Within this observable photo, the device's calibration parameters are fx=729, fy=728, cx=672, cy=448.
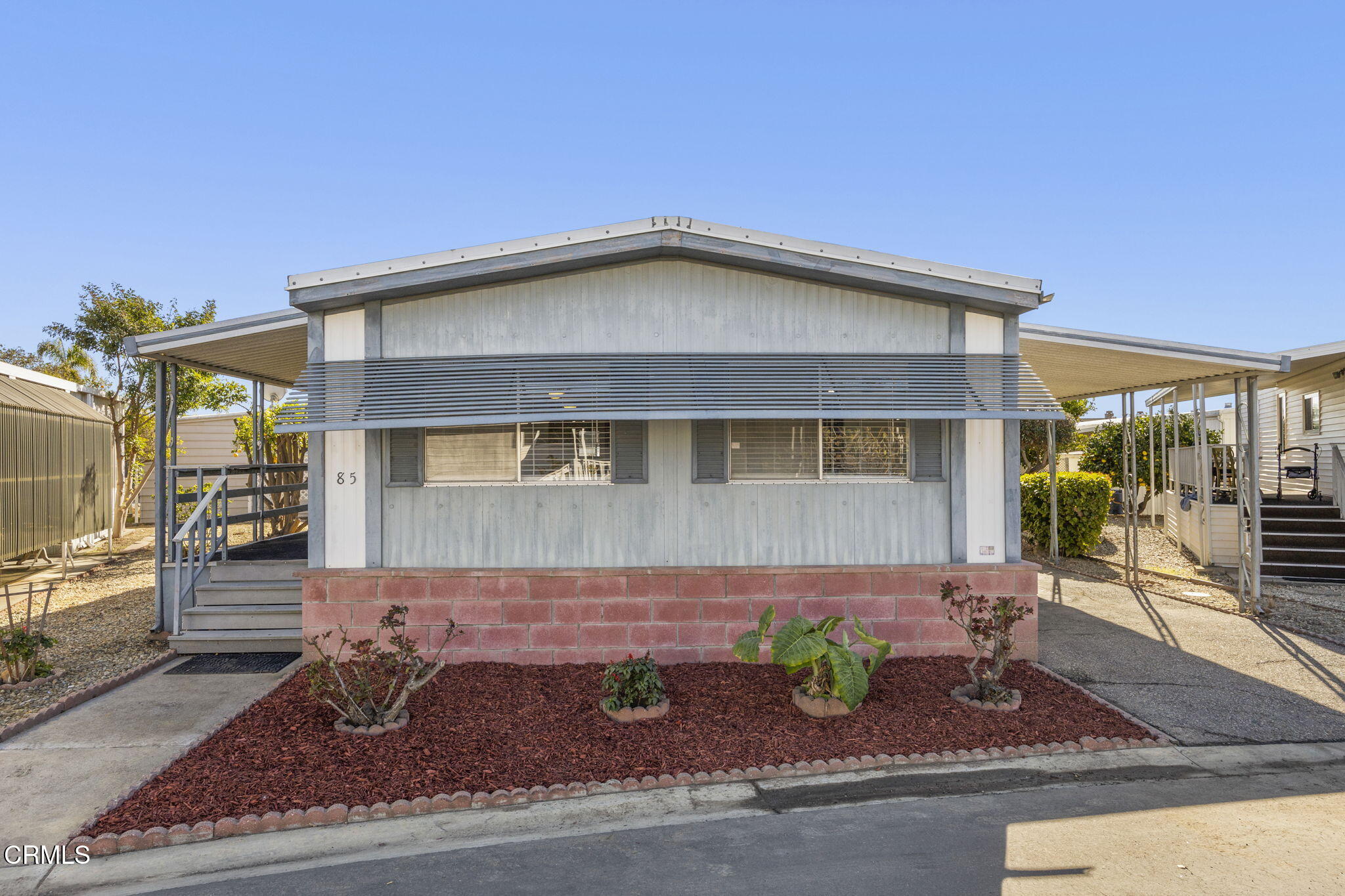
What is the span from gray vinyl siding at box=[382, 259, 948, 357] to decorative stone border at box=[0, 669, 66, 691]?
3860 mm

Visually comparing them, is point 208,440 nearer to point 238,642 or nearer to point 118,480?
point 118,480

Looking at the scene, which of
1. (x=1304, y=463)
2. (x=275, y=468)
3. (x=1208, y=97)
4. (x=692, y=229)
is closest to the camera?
(x=692, y=229)

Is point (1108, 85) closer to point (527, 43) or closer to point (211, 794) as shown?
point (527, 43)

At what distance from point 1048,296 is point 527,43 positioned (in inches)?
410

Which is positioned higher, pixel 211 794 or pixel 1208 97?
pixel 1208 97

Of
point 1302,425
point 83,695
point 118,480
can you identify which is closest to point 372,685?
point 83,695

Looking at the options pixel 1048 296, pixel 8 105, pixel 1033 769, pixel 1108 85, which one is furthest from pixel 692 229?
pixel 8 105

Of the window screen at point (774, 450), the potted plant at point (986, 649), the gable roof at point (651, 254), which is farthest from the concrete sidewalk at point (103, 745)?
the potted plant at point (986, 649)

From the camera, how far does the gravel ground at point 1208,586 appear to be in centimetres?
802

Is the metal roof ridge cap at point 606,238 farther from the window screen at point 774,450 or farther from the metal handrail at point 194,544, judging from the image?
the metal handrail at point 194,544

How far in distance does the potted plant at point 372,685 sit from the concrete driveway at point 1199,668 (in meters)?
5.10

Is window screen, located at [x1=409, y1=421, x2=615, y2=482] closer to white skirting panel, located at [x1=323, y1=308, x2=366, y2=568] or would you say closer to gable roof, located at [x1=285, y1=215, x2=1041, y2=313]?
white skirting panel, located at [x1=323, y1=308, x2=366, y2=568]

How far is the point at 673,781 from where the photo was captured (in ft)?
13.8

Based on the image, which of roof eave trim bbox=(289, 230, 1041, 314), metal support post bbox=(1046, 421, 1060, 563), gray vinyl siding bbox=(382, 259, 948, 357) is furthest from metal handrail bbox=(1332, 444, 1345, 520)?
gray vinyl siding bbox=(382, 259, 948, 357)
